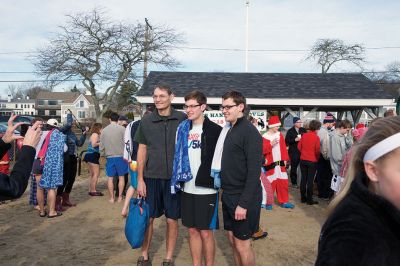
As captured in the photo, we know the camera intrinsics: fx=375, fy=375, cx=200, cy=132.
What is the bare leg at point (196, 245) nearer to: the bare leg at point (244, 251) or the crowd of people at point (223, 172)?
the crowd of people at point (223, 172)

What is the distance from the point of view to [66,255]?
16.1 ft

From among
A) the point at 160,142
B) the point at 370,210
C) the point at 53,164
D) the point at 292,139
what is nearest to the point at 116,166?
the point at 53,164

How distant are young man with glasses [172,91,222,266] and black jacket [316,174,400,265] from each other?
253 centimetres

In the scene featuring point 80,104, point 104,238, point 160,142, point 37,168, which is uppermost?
point 80,104

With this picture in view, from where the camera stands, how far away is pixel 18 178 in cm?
242

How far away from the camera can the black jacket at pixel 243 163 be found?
11.2ft

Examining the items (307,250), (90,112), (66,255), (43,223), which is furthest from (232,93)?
(90,112)

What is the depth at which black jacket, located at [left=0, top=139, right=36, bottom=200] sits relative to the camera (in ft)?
7.72

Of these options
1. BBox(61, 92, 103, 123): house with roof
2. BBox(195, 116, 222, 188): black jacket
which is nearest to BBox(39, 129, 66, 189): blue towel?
BBox(195, 116, 222, 188): black jacket

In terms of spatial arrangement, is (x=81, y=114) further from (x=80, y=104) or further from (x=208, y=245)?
(x=208, y=245)

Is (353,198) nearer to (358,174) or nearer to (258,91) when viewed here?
(358,174)

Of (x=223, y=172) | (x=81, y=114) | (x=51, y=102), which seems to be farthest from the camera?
(x=51, y=102)

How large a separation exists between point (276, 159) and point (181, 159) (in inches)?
155

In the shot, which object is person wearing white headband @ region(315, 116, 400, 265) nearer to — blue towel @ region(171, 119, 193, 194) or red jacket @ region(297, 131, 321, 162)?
blue towel @ region(171, 119, 193, 194)
